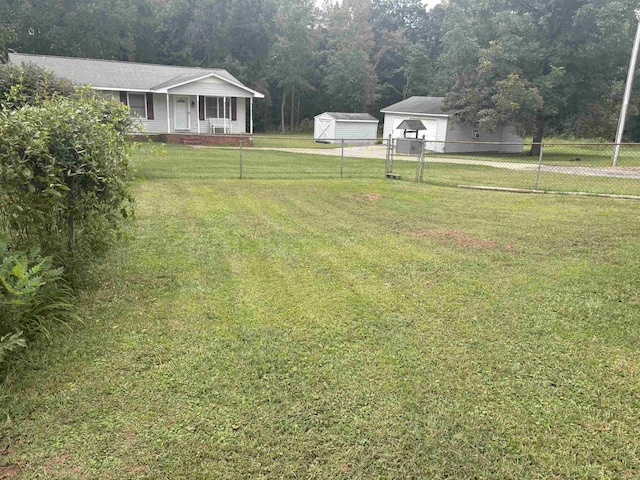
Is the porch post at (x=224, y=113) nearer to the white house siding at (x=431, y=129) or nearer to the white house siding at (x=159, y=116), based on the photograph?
the white house siding at (x=159, y=116)

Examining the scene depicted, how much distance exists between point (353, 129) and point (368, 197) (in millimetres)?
21645

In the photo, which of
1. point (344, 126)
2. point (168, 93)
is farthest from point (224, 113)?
point (344, 126)

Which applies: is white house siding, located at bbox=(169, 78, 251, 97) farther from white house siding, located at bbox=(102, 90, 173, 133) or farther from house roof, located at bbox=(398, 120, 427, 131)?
house roof, located at bbox=(398, 120, 427, 131)

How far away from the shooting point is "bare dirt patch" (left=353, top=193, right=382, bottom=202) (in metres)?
9.24

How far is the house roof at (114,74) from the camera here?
23.4 metres

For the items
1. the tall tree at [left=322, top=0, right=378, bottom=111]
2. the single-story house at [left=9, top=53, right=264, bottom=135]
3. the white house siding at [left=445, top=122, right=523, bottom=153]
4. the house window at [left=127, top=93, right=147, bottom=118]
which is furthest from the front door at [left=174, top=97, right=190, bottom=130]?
the tall tree at [left=322, top=0, right=378, bottom=111]

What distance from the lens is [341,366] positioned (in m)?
3.11

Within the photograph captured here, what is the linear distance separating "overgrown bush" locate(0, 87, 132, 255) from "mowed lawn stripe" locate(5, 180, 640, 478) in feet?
2.18

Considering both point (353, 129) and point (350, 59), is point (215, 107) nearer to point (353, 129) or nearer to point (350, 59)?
point (353, 129)

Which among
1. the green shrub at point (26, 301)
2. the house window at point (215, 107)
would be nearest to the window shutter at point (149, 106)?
the house window at point (215, 107)

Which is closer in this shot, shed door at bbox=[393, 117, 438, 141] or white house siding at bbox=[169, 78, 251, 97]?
white house siding at bbox=[169, 78, 251, 97]

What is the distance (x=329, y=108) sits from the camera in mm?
44031

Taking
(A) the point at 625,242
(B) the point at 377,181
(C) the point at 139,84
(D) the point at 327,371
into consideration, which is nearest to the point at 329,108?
(C) the point at 139,84

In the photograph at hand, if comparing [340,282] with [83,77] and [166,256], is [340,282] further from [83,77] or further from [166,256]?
[83,77]
